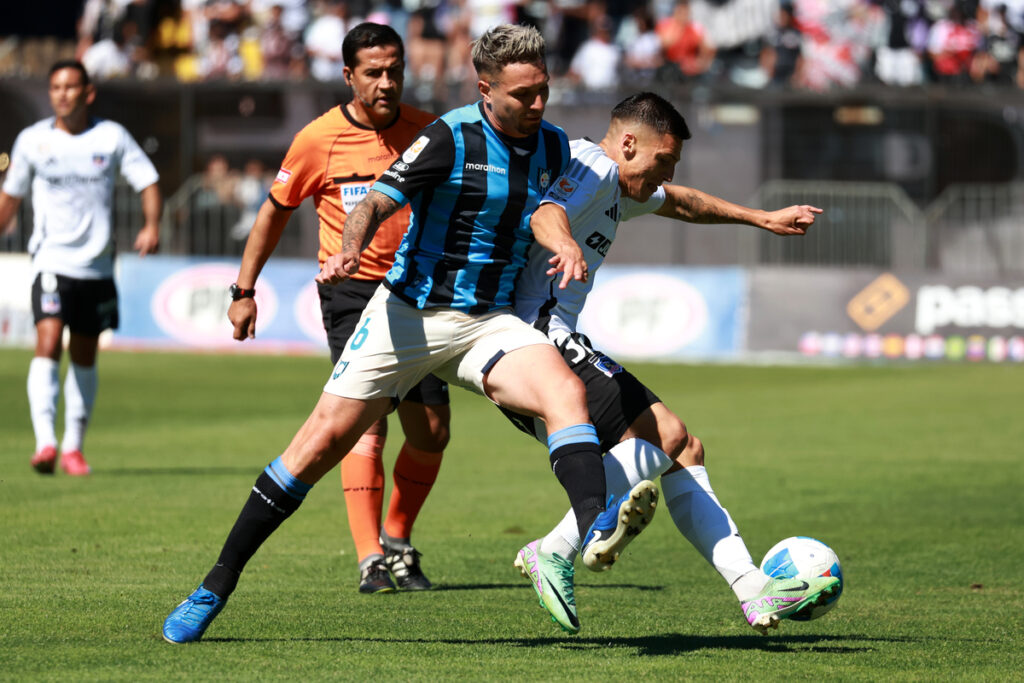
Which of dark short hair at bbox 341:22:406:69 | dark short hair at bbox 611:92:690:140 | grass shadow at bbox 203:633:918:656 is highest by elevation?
dark short hair at bbox 341:22:406:69

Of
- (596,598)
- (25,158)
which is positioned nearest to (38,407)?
(25,158)

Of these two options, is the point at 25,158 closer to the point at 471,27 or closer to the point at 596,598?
the point at 596,598

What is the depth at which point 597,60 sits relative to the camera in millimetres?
23562

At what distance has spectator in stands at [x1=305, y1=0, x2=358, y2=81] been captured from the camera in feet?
80.2

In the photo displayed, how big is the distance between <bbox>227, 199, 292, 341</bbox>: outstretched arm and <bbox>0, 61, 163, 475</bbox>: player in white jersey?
151 inches

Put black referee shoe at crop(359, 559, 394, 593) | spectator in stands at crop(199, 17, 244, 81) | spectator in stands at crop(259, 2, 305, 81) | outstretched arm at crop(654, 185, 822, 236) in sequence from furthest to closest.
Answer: spectator in stands at crop(199, 17, 244, 81), spectator in stands at crop(259, 2, 305, 81), black referee shoe at crop(359, 559, 394, 593), outstretched arm at crop(654, 185, 822, 236)

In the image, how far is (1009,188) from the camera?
69.6 feet

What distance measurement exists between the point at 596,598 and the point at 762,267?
1441 cm

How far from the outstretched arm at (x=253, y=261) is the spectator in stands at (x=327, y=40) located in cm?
1804

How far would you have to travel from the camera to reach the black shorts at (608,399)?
5703 millimetres

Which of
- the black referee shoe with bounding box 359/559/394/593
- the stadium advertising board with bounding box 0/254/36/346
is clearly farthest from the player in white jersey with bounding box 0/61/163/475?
the stadium advertising board with bounding box 0/254/36/346

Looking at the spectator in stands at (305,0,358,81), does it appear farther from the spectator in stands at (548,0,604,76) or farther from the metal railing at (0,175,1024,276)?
the metal railing at (0,175,1024,276)

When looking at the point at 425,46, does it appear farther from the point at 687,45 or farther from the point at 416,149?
the point at 416,149

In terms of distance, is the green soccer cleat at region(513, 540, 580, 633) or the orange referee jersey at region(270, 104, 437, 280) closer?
the green soccer cleat at region(513, 540, 580, 633)
